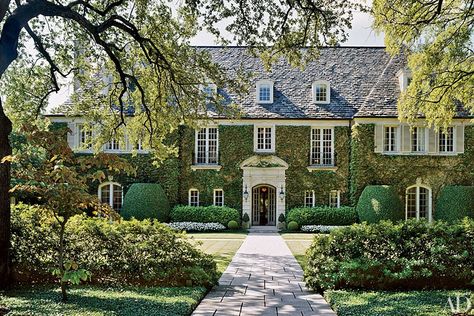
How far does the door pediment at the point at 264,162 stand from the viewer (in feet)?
91.6

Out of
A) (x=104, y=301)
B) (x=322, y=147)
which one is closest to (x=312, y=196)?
(x=322, y=147)

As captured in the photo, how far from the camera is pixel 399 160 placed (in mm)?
26812

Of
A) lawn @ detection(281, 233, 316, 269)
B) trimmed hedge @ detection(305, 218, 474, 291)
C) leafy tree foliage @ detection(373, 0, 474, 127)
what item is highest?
leafy tree foliage @ detection(373, 0, 474, 127)

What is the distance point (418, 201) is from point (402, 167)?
195 centimetres

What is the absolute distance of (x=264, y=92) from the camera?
29.0 meters

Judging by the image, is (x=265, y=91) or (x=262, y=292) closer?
(x=262, y=292)

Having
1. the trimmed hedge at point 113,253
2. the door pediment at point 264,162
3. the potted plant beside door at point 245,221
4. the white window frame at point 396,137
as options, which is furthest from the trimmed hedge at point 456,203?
the trimmed hedge at point 113,253

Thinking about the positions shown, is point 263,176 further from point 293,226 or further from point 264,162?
point 293,226

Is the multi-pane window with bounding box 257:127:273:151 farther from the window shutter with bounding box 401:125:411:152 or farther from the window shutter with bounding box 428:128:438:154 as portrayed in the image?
the window shutter with bounding box 428:128:438:154

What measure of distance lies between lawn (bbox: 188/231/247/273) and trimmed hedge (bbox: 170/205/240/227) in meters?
1.54

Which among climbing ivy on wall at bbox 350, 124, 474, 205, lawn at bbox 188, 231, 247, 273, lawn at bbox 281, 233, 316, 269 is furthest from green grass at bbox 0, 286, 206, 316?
climbing ivy on wall at bbox 350, 124, 474, 205

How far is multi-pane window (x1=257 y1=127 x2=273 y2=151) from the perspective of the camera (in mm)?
28312

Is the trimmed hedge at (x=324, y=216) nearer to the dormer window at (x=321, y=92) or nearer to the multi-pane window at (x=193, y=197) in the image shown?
the multi-pane window at (x=193, y=197)

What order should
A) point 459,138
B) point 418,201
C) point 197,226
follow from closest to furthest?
point 197,226 < point 459,138 < point 418,201
